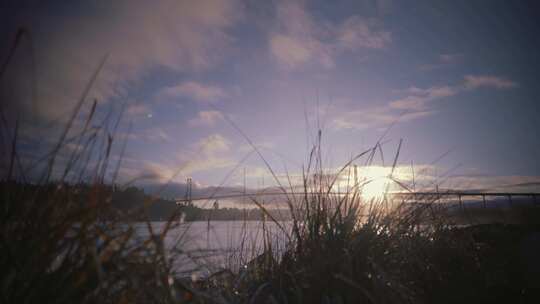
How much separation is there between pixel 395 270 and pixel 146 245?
1.66 m

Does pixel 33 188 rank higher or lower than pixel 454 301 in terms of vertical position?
higher

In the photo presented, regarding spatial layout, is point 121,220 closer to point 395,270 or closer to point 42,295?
point 42,295

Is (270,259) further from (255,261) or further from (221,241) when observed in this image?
(221,241)

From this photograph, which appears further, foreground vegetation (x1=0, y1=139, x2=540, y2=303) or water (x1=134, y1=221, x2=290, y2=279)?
water (x1=134, y1=221, x2=290, y2=279)

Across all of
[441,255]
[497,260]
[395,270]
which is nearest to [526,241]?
[497,260]

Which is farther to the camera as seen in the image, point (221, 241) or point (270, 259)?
point (221, 241)

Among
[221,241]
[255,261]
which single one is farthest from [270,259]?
[221,241]

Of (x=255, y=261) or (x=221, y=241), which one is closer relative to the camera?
(x=255, y=261)

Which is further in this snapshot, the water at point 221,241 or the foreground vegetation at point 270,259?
the water at point 221,241

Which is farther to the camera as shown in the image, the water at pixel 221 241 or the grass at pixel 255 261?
the water at pixel 221 241

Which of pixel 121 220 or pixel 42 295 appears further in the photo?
pixel 121 220

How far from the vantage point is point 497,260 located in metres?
3.03

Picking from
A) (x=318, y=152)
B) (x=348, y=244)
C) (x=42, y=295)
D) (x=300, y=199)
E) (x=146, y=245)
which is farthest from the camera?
(x=318, y=152)

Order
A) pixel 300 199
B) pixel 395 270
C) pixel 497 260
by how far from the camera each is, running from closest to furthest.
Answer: pixel 395 270 < pixel 300 199 < pixel 497 260
